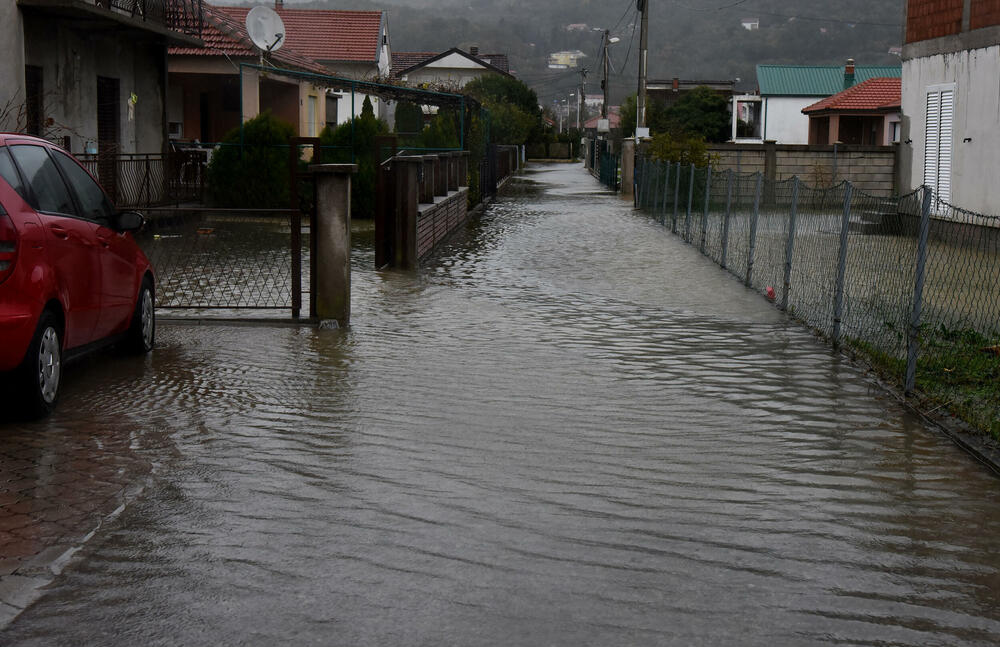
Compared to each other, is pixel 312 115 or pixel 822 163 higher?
pixel 312 115

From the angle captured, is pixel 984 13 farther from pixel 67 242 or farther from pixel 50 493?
pixel 50 493

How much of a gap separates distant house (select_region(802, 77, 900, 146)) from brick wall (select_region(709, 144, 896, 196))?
22.6m

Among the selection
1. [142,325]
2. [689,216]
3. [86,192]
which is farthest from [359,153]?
[86,192]

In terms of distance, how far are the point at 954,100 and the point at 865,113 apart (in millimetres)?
34966

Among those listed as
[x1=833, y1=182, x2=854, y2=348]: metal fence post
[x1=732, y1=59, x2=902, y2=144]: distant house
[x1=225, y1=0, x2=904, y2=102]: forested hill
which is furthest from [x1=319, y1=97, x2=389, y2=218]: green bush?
[x1=225, y1=0, x2=904, y2=102]: forested hill

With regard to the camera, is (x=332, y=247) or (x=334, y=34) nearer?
(x=332, y=247)

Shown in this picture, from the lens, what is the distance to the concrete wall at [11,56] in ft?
60.0

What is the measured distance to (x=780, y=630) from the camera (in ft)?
14.3

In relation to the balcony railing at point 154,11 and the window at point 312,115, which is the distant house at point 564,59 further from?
the balcony railing at point 154,11

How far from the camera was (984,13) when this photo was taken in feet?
69.5

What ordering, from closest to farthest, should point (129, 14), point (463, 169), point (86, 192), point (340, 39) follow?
point (86, 192) < point (129, 14) < point (463, 169) < point (340, 39)

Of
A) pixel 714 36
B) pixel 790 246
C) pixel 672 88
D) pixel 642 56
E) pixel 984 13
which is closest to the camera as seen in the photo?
pixel 790 246

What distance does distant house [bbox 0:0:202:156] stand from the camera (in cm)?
A: 1856

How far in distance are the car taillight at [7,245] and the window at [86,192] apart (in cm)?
143
